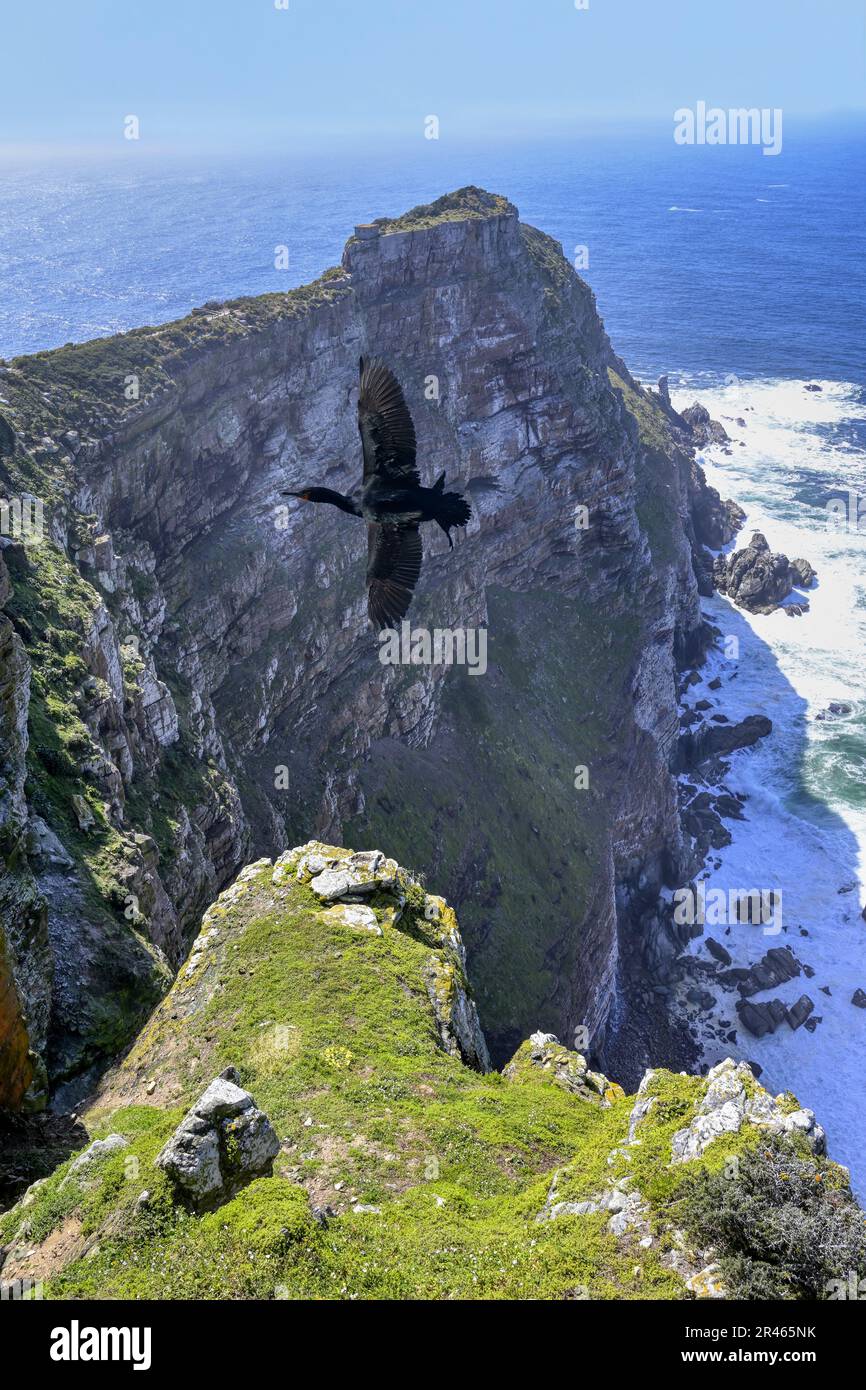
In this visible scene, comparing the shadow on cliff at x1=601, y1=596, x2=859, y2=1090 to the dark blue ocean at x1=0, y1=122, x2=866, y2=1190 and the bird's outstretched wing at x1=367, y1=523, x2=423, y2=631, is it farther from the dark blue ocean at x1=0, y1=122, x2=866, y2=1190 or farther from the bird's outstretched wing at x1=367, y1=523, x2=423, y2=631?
the bird's outstretched wing at x1=367, y1=523, x2=423, y2=631

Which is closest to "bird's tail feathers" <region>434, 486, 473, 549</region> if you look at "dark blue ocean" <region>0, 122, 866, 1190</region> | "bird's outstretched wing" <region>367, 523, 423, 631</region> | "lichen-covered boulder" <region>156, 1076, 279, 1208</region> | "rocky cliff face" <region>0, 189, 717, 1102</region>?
"bird's outstretched wing" <region>367, 523, 423, 631</region>

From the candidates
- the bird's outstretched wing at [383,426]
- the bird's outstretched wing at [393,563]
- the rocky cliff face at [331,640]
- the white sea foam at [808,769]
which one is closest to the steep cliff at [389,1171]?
the rocky cliff face at [331,640]

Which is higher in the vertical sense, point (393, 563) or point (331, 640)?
point (393, 563)

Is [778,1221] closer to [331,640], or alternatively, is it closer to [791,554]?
[331,640]

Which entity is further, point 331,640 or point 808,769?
point 808,769

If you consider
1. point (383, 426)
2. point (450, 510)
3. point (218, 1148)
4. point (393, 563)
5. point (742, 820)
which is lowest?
point (742, 820)

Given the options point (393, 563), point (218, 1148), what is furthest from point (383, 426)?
point (218, 1148)
